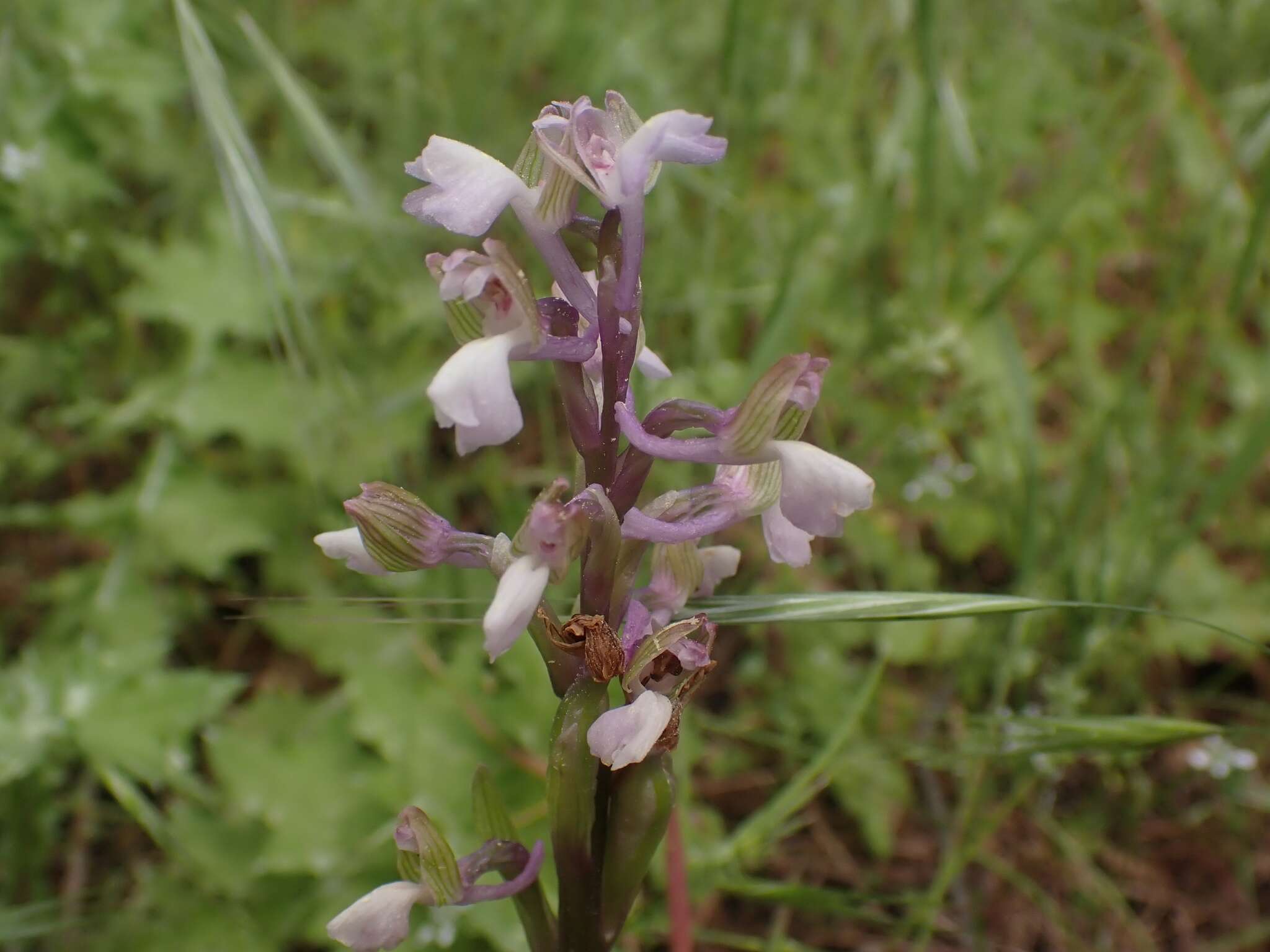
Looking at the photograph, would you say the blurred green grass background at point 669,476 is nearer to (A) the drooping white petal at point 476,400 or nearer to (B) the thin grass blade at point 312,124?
(B) the thin grass blade at point 312,124

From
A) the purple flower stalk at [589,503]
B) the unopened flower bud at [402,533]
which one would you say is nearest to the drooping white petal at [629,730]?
the purple flower stalk at [589,503]

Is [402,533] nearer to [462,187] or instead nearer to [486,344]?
[486,344]

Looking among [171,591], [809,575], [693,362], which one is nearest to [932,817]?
[809,575]

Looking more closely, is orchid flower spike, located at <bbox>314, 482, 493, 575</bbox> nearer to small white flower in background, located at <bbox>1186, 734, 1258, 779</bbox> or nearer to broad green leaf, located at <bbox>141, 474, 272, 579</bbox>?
broad green leaf, located at <bbox>141, 474, 272, 579</bbox>

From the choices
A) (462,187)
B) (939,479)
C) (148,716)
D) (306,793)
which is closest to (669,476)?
(939,479)

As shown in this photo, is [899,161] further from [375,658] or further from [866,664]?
[375,658]
